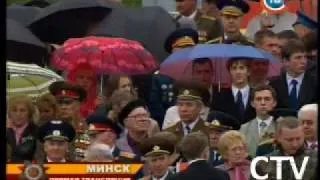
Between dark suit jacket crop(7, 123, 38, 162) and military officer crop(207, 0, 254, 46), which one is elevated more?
military officer crop(207, 0, 254, 46)

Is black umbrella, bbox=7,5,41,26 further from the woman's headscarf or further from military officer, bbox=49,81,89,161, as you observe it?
military officer, bbox=49,81,89,161

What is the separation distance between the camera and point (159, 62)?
11523mm

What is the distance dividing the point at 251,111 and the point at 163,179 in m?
1.52

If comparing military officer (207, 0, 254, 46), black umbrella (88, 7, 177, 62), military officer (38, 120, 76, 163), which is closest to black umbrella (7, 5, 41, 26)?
black umbrella (88, 7, 177, 62)

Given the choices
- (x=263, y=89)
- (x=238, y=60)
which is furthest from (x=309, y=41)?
(x=263, y=89)

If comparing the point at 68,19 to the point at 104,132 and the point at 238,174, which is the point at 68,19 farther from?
the point at 238,174

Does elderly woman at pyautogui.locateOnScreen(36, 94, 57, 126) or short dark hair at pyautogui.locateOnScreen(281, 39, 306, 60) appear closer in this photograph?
elderly woman at pyautogui.locateOnScreen(36, 94, 57, 126)

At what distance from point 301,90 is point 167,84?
131cm

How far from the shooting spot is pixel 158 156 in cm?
877

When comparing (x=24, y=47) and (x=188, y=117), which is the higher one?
(x=24, y=47)

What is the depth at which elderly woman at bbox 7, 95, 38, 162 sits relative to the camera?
940 centimetres

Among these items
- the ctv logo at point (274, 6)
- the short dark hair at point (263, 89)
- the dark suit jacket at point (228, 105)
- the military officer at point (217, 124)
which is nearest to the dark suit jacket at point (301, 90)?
the short dark hair at point (263, 89)

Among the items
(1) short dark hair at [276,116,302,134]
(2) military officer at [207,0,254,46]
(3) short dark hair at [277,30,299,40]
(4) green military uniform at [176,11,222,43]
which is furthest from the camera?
(4) green military uniform at [176,11,222,43]

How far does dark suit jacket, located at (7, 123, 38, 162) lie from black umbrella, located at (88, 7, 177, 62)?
230 centimetres
